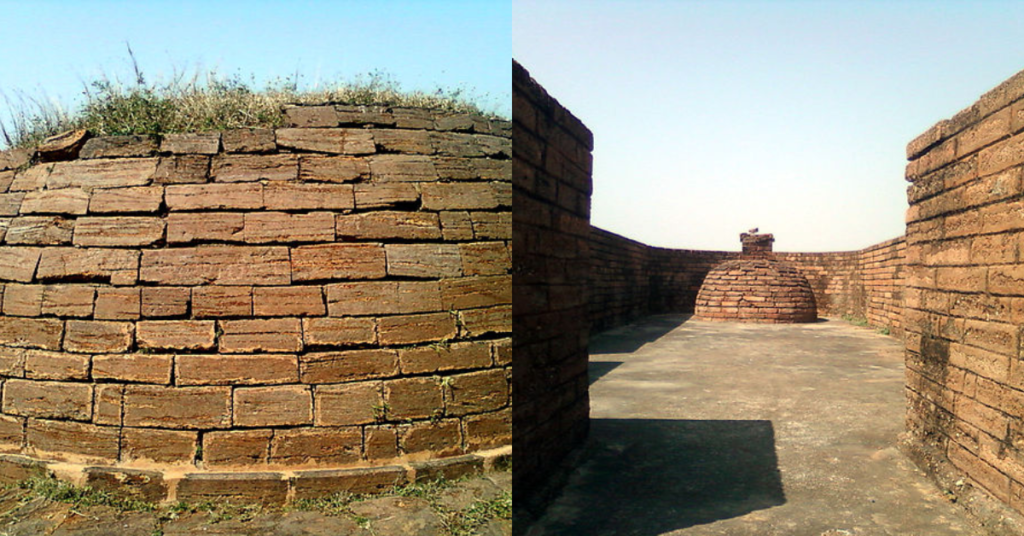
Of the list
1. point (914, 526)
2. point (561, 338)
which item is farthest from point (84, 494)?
point (914, 526)

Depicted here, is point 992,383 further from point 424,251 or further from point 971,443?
point 424,251

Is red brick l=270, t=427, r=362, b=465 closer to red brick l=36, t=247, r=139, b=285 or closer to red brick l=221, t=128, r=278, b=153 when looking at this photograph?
red brick l=36, t=247, r=139, b=285

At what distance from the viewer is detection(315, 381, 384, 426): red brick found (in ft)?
14.7

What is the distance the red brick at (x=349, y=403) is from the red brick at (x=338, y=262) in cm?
82

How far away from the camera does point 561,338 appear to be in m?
4.68

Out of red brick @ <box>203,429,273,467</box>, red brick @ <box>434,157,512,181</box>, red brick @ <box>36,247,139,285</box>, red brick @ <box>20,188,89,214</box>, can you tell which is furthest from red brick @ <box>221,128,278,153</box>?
red brick @ <box>203,429,273,467</box>

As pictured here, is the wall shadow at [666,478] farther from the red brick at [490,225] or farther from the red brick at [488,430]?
the red brick at [490,225]

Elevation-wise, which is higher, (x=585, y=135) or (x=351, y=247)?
(x=585, y=135)

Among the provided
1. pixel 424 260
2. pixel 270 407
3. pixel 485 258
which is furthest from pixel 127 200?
pixel 485 258

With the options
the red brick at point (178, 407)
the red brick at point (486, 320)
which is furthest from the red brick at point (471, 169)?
Result: the red brick at point (178, 407)

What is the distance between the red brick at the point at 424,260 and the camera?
473cm

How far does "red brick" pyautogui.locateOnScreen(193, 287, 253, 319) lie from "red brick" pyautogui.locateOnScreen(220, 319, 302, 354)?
74 mm

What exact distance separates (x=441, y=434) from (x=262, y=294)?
5.65 ft

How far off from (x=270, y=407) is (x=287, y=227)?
4.39ft
